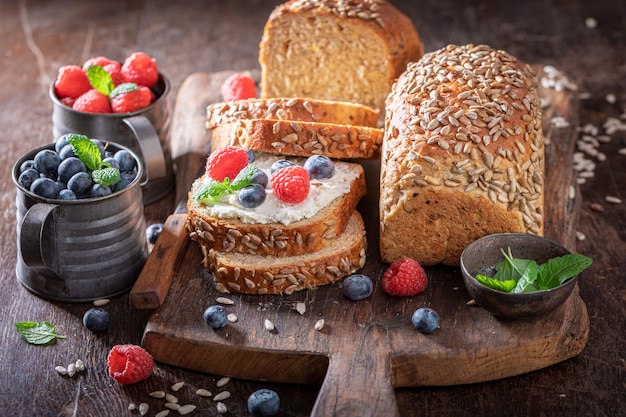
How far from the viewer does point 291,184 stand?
12.0ft

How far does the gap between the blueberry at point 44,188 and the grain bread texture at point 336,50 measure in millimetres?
1690

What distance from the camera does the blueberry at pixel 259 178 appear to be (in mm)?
3744

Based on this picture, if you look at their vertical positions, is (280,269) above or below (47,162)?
below

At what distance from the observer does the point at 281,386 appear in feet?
11.4

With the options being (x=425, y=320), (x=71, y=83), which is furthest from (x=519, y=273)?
(x=71, y=83)

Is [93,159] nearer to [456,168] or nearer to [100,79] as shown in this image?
[100,79]

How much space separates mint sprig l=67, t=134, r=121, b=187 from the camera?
3.67m

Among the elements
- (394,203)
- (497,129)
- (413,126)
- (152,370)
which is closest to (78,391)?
(152,370)

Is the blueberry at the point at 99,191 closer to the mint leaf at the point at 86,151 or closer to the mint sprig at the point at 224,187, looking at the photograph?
the mint leaf at the point at 86,151

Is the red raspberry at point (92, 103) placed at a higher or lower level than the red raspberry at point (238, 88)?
higher

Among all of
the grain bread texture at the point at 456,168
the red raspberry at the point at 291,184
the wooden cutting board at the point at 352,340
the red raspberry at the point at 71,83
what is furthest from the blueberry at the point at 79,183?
the grain bread texture at the point at 456,168

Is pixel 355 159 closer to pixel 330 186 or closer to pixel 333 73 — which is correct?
pixel 330 186

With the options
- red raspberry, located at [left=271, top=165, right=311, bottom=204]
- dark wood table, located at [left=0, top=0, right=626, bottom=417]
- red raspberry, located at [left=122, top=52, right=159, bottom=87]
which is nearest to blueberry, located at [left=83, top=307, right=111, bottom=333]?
dark wood table, located at [left=0, top=0, right=626, bottom=417]

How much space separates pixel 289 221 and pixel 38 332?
1103mm
